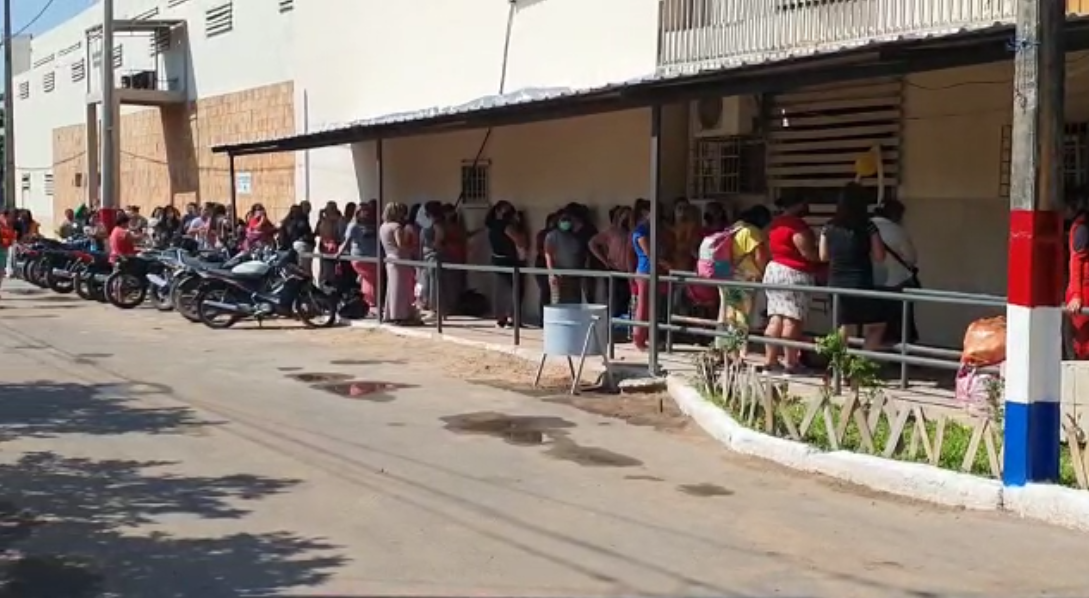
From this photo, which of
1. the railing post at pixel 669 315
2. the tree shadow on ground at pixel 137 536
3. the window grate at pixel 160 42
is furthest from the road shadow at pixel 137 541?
the window grate at pixel 160 42

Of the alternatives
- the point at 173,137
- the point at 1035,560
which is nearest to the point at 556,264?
the point at 1035,560

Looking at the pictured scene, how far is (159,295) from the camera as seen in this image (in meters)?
20.9

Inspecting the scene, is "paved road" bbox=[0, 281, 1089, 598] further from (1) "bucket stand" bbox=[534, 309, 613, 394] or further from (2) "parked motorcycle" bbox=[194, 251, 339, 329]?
(2) "parked motorcycle" bbox=[194, 251, 339, 329]

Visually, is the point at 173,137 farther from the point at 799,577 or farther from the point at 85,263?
the point at 799,577

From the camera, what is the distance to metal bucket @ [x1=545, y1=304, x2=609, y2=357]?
464 inches

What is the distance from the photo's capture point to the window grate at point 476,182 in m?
19.9

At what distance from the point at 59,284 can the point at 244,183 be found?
546 cm

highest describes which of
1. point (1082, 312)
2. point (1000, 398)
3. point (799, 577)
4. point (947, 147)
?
point (947, 147)

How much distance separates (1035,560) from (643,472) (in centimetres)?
283

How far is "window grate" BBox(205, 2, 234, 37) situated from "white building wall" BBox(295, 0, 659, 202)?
14.7 ft

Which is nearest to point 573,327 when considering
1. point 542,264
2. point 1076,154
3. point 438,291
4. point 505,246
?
point 1076,154

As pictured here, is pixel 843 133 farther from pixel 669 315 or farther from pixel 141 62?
pixel 141 62

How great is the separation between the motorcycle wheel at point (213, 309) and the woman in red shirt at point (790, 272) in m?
8.92

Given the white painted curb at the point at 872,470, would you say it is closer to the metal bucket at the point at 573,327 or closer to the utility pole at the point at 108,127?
the metal bucket at the point at 573,327
